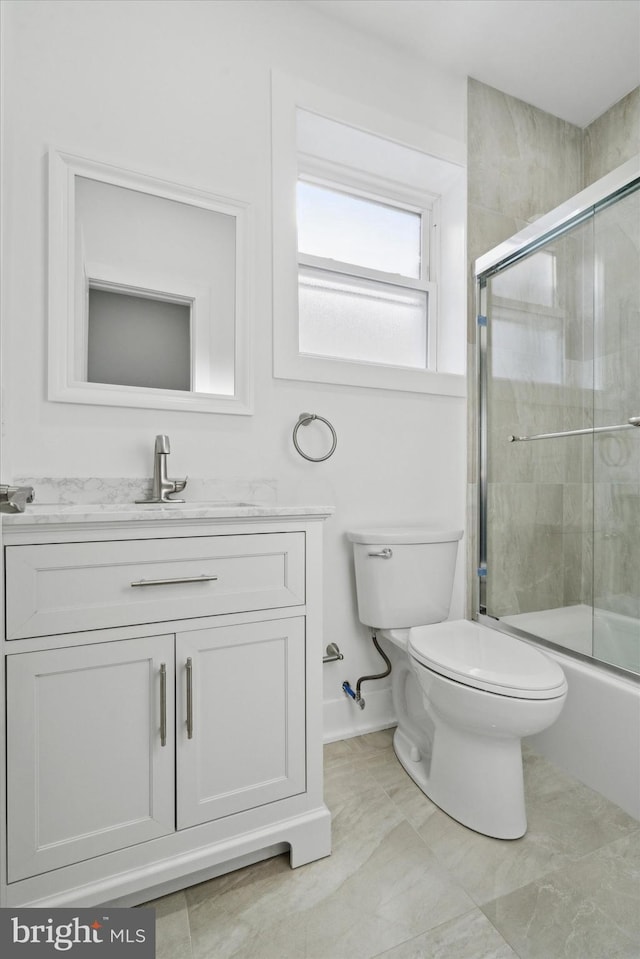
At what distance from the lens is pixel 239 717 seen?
1.07 m

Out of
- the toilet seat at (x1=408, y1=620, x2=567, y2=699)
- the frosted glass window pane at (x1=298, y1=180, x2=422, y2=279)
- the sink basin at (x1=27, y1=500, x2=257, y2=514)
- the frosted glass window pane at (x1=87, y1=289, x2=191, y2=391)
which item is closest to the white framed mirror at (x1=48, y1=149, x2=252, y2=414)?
the frosted glass window pane at (x1=87, y1=289, x2=191, y2=391)

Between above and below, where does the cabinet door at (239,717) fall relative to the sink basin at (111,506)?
below

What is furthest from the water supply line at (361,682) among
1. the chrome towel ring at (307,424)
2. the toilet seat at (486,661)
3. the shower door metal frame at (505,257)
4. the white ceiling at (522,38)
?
the white ceiling at (522,38)

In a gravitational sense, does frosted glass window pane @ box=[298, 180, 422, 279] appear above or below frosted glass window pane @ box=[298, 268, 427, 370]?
above

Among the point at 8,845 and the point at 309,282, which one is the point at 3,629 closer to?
the point at 8,845

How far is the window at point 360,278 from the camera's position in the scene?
6.15ft

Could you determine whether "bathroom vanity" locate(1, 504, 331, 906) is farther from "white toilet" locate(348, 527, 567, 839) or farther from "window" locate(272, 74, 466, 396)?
"window" locate(272, 74, 466, 396)

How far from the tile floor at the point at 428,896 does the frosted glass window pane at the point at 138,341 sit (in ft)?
4.31

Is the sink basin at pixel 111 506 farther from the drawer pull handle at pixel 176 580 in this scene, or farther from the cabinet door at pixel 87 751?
the cabinet door at pixel 87 751

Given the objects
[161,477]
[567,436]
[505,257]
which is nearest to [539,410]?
[567,436]

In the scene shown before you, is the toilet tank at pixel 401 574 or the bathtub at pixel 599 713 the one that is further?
the toilet tank at pixel 401 574

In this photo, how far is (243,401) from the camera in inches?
61.7

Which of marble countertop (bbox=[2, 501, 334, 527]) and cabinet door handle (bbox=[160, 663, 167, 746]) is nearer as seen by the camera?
marble countertop (bbox=[2, 501, 334, 527])

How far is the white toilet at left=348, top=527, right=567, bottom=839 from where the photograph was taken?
1161 millimetres
